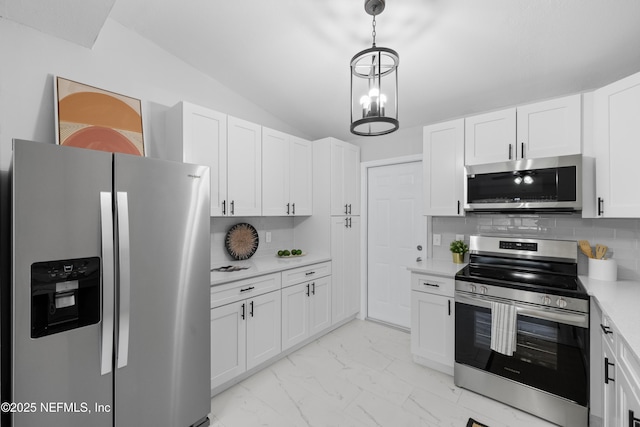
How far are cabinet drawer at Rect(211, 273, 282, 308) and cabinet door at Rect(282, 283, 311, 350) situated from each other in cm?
18

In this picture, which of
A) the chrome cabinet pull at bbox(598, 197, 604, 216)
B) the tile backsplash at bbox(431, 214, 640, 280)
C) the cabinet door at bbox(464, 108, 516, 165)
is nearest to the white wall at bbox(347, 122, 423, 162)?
the cabinet door at bbox(464, 108, 516, 165)

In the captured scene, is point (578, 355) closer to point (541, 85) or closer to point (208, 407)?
point (541, 85)

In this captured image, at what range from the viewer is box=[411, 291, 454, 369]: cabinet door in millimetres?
2475

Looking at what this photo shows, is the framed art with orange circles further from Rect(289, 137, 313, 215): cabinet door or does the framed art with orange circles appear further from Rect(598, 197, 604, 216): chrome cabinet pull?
Rect(598, 197, 604, 216): chrome cabinet pull

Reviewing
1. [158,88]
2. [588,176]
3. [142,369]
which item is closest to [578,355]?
[588,176]

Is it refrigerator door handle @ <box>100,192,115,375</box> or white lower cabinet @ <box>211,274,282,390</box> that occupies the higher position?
refrigerator door handle @ <box>100,192,115,375</box>

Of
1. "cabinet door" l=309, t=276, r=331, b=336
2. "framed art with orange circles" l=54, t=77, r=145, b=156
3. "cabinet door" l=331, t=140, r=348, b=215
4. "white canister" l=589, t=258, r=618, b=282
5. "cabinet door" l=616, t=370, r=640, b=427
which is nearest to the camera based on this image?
"cabinet door" l=616, t=370, r=640, b=427

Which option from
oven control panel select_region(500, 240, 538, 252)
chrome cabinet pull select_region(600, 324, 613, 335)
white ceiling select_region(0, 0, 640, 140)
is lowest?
chrome cabinet pull select_region(600, 324, 613, 335)

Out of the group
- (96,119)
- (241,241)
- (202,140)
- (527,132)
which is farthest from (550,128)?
(96,119)

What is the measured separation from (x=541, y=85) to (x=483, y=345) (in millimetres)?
2206

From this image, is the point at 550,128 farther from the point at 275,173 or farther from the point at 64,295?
the point at 64,295

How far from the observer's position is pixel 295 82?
2.84 m

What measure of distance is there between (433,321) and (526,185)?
53.7 inches

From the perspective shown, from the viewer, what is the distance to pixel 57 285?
1.38m
